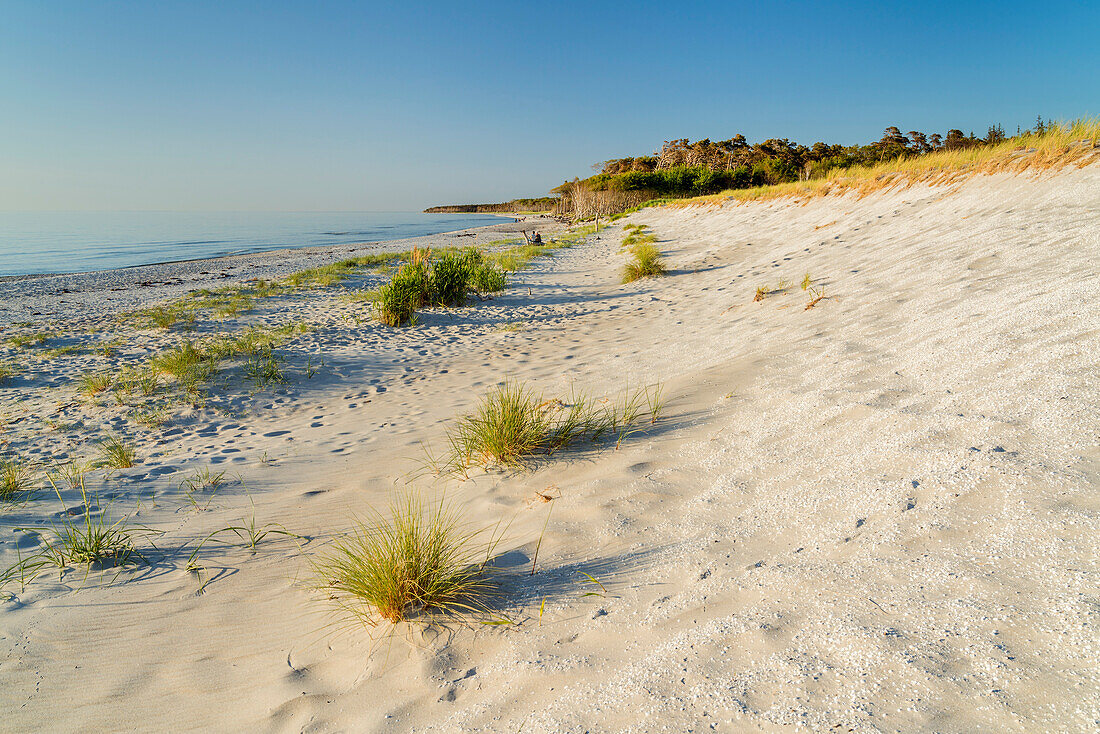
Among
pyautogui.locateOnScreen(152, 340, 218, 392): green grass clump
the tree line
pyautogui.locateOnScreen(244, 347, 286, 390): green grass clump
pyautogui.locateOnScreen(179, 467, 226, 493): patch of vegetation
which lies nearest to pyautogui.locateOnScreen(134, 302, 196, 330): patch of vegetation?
pyautogui.locateOnScreen(152, 340, 218, 392): green grass clump

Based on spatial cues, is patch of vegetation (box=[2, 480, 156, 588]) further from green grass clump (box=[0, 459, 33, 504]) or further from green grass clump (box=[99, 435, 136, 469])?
green grass clump (box=[99, 435, 136, 469])

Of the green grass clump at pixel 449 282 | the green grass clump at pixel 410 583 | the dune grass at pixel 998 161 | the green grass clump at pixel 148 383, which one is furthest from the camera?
the green grass clump at pixel 449 282

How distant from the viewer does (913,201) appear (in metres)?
8.30

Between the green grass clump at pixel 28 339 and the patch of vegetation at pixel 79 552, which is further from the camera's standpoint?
the green grass clump at pixel 28 339

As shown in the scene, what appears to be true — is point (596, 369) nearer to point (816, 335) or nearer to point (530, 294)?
point (816, 335)

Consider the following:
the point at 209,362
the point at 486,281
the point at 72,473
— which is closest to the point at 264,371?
the point at 209,362

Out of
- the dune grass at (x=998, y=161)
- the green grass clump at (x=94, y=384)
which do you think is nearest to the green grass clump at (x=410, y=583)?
the green grass clump at (x=94, y=384)

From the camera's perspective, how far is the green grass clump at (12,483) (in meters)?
2.99

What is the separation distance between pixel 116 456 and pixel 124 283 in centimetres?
1676

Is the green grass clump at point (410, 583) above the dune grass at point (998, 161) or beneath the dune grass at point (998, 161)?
beneath

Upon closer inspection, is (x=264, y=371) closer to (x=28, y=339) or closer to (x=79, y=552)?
(x=79, y=552)

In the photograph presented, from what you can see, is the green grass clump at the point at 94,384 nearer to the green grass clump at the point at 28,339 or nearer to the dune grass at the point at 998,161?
the green grass clump at the point at 28,339

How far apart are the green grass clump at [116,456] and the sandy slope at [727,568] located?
128 mm

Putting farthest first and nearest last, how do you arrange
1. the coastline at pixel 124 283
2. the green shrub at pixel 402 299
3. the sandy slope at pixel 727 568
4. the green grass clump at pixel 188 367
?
the coastline at pixel 124 283
the green shrub at pixel 402 299
the green grass clump at pixel 188 367
the sandy slope at pixel 727 568
